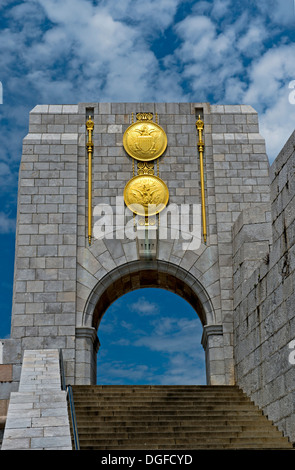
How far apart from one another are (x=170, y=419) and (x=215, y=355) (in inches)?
165

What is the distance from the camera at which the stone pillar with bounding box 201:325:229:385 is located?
45.9ft

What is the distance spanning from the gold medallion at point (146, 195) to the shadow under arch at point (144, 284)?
1.19 m

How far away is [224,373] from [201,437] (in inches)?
184

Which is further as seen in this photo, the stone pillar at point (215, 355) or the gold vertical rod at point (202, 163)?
the gold vertical rod at point (202, 163)

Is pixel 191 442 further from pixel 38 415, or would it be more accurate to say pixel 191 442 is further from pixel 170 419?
pixel 38 415

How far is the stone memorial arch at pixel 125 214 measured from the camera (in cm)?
1432

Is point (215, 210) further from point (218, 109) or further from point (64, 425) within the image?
point (64, 425)

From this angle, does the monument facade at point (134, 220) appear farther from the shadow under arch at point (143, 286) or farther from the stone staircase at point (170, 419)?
the stone staircase at point (170, 419)

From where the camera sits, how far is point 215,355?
1419cm

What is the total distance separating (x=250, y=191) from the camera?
15.4 m

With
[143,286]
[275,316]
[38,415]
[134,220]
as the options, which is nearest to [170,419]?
[275,316]

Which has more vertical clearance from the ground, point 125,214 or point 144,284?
point 125,214

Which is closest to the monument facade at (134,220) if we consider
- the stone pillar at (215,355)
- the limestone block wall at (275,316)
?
the stone pillar at (215,355)

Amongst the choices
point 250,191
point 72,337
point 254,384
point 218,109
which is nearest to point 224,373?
point 254,384
